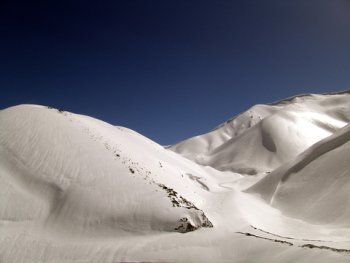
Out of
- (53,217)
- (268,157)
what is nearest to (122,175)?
(53,217)

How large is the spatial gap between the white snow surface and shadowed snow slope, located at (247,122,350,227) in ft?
0.25

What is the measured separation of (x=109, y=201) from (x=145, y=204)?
144 cm

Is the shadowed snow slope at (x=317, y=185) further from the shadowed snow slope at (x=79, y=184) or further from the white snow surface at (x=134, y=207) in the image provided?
the shadowed snow slope at (x=79, y=184)

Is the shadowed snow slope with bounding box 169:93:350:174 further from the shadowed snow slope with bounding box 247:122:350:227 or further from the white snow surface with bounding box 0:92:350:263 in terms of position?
the white snow surface with bounding box 0:92:350:263

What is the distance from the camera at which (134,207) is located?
40.6 ft

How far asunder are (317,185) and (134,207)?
36.8 feet

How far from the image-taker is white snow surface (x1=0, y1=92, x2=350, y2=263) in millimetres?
9562

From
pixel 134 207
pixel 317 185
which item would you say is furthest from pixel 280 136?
pixel 134 207

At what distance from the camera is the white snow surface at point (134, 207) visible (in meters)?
9.56

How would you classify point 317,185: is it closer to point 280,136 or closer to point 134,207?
point 134,207

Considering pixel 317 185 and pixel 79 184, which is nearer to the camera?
pixel 79 184

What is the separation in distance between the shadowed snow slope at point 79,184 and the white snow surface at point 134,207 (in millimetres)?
40

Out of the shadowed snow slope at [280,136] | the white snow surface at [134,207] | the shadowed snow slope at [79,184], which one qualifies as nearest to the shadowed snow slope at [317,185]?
the white snow surface at [134,207]

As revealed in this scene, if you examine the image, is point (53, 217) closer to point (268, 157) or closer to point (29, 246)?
point (29, 246)
